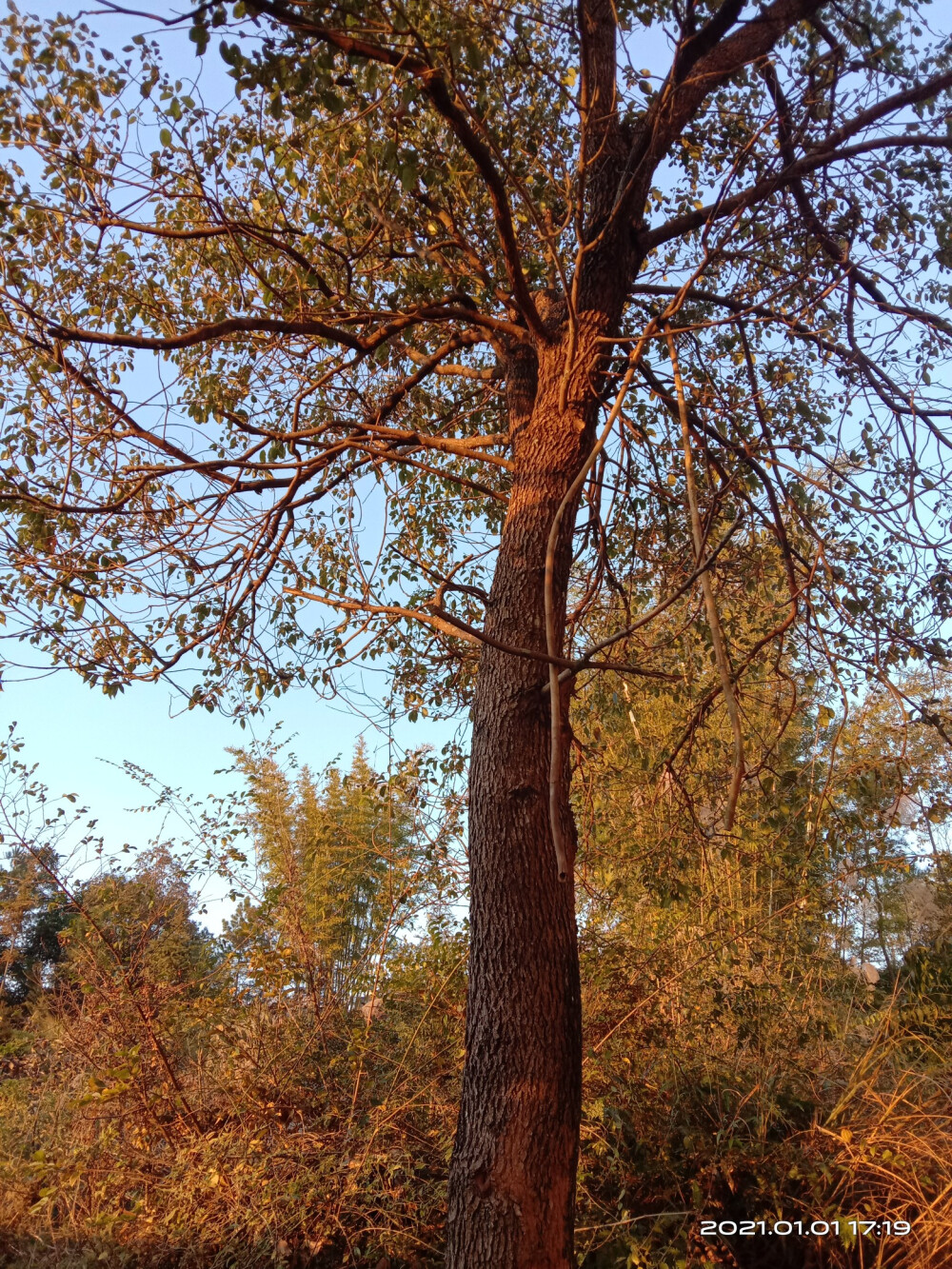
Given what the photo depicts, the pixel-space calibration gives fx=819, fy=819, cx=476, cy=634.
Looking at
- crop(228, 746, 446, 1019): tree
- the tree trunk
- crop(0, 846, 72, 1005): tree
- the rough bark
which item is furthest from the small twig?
crop(0, 846, 72, 1005): tree

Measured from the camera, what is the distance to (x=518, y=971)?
2113 millimetres

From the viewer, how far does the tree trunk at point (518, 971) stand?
1907 millimetres

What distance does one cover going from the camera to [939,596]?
11.0 feet

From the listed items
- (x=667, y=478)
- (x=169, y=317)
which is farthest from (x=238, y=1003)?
(x=667, y=478)

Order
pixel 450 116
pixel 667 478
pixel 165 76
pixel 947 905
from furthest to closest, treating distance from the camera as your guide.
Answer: pixel 947 905 < pixel 667 478 < pixel 165 76 < pixel 450 116

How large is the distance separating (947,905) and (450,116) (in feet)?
18.9

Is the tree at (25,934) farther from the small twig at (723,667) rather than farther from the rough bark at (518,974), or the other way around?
the small twig at (723,667)

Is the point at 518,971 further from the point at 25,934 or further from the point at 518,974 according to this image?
the point at 25,934

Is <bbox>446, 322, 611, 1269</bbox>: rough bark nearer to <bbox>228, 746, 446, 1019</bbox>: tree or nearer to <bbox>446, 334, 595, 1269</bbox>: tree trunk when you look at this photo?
<bbox>446, 334, 595, 1269</bbox>: tree trunk

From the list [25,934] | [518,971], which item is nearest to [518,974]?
[518,971]

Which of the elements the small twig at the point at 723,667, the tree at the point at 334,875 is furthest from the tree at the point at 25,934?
the small twig at the point at 723,667

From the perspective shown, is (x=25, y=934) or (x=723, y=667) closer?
(x=723, y=667)

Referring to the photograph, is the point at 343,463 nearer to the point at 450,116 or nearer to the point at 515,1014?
the point at 450,116

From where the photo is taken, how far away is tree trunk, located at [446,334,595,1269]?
191cm
